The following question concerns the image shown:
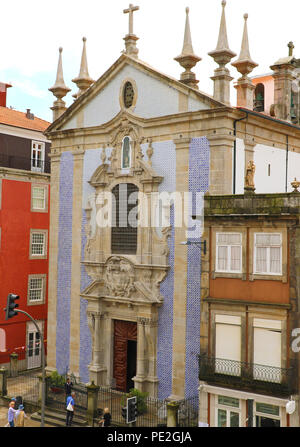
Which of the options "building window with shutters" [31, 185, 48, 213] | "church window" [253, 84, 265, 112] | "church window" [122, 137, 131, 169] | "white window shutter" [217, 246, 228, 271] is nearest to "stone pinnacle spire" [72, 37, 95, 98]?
"church window" [122, 137, 131, 169]

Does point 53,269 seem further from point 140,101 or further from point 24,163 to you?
point 140,101

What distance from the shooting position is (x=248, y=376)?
2064cm

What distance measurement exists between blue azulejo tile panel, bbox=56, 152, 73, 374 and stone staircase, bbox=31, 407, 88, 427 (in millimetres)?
3626

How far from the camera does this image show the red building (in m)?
35.2

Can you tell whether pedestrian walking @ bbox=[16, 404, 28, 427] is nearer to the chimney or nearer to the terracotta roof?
the terracotta roof

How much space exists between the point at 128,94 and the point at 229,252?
10.6 metres

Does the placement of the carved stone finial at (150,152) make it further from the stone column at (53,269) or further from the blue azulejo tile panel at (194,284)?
the stone column at (53,269)

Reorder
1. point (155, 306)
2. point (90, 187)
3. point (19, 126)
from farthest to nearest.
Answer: point (19, 126) < point (90, 187) < point (155, 306)

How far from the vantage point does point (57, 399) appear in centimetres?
2800

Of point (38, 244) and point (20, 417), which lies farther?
point (38, 244)

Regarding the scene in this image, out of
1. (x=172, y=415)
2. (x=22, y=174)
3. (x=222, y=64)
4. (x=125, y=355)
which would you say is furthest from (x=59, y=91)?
(x=172, y=415)
